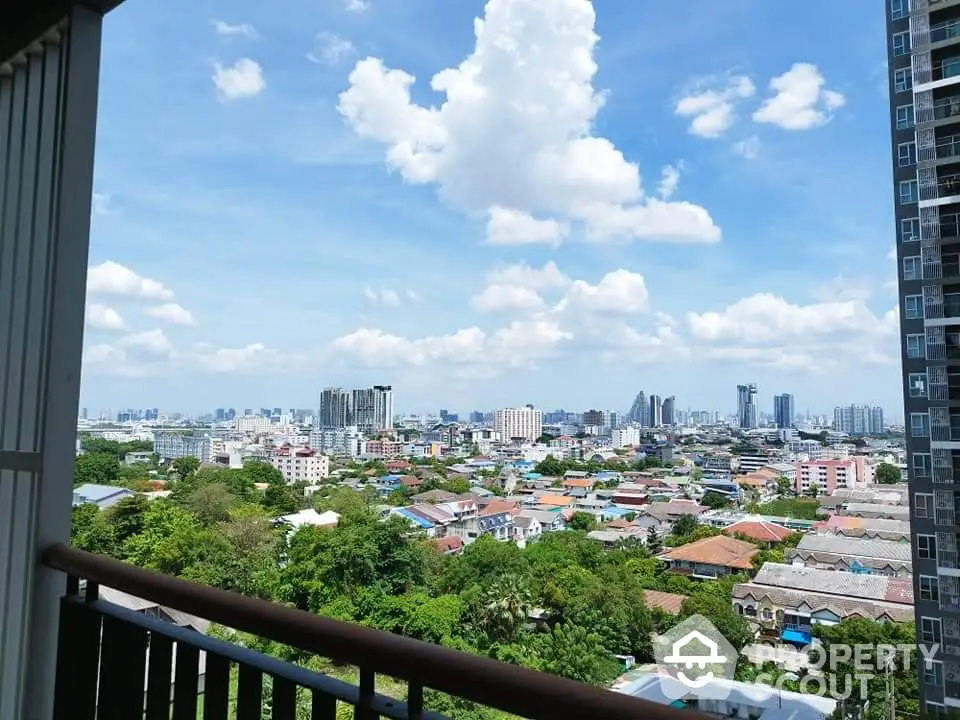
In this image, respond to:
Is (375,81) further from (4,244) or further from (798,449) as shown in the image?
(798,449)

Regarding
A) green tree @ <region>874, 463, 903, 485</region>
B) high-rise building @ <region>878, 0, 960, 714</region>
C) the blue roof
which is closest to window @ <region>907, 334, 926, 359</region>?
high-rise building @ <region>878, 0, 960, 714</region>

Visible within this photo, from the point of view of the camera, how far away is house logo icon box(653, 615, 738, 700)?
1867mm

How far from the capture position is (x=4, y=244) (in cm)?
192

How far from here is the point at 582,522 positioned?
2.81 meters

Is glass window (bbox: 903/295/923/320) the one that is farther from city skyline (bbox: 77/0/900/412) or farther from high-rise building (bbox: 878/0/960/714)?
city skyline (bbox: 77/0/900/412)

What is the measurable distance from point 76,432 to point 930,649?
84.7 inches

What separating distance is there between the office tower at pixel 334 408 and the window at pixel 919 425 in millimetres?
3567

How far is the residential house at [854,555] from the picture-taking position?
4.28ft

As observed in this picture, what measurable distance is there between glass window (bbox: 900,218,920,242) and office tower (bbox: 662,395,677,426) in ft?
5.07

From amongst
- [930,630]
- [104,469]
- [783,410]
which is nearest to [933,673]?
[930,630]

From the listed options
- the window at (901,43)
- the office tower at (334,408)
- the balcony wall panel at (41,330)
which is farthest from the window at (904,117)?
the office tower at (334,408)

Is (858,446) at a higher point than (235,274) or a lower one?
lower

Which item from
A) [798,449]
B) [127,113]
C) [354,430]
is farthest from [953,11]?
[127,113]

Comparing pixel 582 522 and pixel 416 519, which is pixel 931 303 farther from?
pixel 416 519
